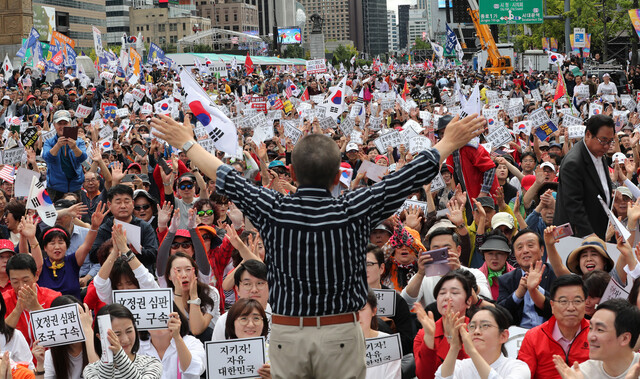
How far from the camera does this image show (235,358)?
488 cm

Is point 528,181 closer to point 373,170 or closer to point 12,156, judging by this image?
point 373,170

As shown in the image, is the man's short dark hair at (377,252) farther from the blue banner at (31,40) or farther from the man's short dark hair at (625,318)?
the blue banner at (31,40)

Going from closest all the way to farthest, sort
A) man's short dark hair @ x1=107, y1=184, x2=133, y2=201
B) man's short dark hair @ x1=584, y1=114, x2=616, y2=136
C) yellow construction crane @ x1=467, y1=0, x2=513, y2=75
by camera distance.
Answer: man's short dark hair @ x1=584, y1=114, x2=616, y2=136 → man's short dark hair @ x1=107, y1=184, x2=133, y2=201 → yellow construction crane @ x1=467, y1=0, x2=513, y2=75

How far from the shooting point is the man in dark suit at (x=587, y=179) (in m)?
6.65

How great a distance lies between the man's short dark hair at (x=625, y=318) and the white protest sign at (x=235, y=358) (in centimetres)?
188

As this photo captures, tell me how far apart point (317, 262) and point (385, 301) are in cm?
253

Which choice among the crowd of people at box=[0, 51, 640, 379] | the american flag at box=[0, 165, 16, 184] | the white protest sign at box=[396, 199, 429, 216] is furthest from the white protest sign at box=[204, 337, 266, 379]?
the american flag at box=[0, 165, 16, 184]

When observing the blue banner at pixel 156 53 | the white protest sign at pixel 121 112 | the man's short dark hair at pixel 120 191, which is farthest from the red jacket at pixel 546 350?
the blue banner at pixel 156 53

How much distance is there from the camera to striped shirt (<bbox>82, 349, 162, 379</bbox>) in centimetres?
489

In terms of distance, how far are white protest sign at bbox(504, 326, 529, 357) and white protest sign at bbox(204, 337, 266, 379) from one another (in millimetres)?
1568

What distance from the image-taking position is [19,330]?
5.98m

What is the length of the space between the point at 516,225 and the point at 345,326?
199 inches

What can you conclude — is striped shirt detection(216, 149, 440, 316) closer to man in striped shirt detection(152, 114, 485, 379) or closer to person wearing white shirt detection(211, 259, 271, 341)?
man in striped shirt detection(152, 114, 485, 379)

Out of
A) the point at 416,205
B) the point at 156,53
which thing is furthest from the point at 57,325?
the point at 156,53
